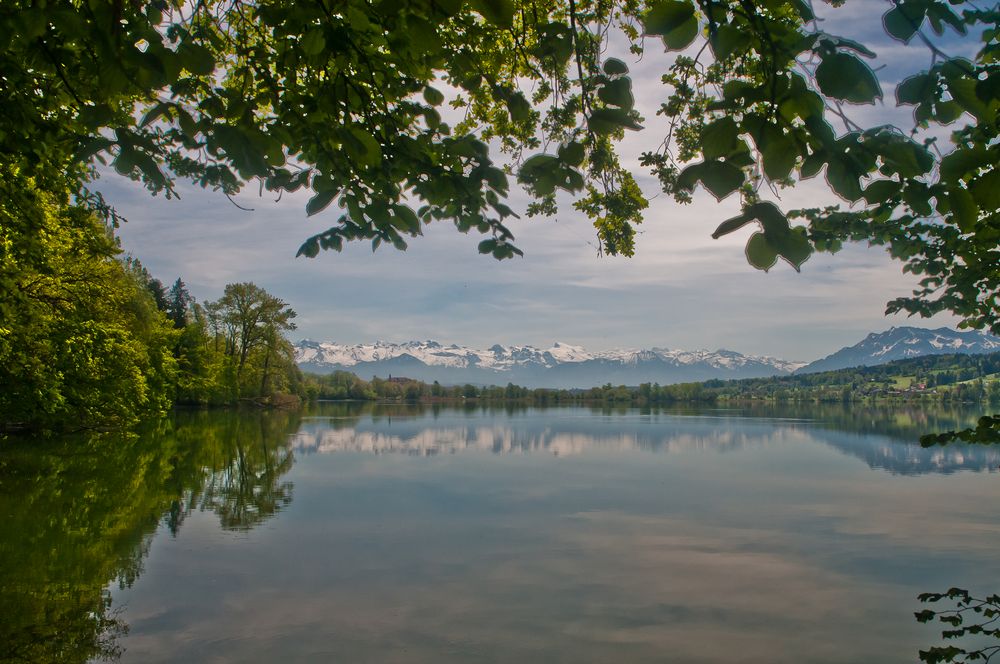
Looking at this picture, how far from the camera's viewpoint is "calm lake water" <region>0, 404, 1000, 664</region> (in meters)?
8.47

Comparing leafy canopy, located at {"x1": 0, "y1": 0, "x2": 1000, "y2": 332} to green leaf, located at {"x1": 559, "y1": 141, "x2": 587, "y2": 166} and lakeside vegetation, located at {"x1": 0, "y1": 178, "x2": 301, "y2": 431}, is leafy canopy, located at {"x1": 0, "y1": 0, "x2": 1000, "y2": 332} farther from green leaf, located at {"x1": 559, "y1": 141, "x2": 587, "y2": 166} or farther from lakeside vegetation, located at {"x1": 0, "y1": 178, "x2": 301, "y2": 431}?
lakeside vegetation, located at {"x1": 0, "y1": 178, "x2": 301, "y2": 431}

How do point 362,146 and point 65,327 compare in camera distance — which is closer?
point 362,146

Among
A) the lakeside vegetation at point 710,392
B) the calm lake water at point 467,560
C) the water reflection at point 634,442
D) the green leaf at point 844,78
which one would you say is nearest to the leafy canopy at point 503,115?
the green leaf at point 844,78

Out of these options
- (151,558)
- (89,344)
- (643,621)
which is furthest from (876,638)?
(89,344)

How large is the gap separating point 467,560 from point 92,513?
30.2ft

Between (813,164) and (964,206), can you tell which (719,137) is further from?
(964,206)

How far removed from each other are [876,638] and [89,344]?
21.5m

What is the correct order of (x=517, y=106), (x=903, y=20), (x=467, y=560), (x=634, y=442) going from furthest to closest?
(x=634, y=442) < (x=467, y=560) < (x=517, y=106) < (x=903, y=20)

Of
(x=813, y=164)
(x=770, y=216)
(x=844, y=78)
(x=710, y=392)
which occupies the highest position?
(x=844, y=78)

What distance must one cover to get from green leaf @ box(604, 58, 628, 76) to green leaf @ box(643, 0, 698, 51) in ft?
2.66

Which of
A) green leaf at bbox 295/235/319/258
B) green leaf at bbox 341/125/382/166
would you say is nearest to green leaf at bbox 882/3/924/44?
green leaf at bbox 341/125/382/166

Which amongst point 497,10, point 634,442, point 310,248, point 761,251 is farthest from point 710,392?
point 497,10

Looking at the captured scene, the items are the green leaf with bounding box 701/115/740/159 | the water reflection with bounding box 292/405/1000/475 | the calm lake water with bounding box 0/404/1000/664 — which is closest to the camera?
the green leaf with bounding box 701/115/740/159

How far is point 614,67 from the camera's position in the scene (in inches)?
137
